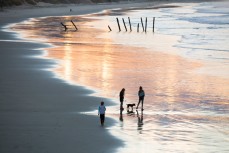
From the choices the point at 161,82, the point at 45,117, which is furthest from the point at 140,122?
Result: the point at 161,82

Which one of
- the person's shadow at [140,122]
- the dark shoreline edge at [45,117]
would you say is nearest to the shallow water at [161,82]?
the person's shadow at [140,122]

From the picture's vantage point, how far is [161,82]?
2719 centimetres

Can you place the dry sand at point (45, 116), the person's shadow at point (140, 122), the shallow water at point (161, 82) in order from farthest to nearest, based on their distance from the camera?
the person's shadow at point (140, 122)
the shallow water at point (161, 82)
the dry sand at point (45, 116)

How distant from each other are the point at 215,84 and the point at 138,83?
3.87 meters

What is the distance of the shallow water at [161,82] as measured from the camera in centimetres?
1694

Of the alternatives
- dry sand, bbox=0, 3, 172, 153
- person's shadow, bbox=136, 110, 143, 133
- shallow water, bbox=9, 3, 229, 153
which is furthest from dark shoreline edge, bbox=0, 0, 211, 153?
person's shadow, bbox=136, 110, 143, 133

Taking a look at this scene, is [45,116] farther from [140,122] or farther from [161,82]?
[161,82]

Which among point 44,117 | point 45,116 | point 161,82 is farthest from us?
point 161,82

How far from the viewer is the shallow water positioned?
16938 millimetres

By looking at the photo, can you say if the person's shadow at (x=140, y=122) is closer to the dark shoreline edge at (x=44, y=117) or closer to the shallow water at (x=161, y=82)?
the shallow water at (x=161, y=82)

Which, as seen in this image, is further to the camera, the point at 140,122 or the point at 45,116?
the point at 45,116

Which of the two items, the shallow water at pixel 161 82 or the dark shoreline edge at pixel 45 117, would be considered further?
the shallow water at pixel 161 82

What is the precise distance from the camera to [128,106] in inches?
797

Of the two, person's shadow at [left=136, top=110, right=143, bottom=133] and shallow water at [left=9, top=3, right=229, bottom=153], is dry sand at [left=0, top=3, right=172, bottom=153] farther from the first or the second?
person's shadow at [left=136, top=110, right=143, bottom=133]
